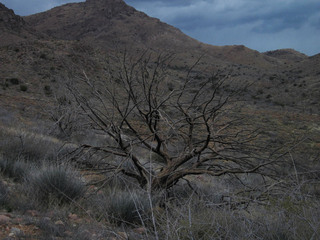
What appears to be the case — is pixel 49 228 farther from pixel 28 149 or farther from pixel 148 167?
pixel 28 149

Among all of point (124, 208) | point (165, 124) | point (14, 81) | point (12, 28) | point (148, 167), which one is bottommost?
point (148, 167)

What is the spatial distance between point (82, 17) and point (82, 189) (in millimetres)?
104589

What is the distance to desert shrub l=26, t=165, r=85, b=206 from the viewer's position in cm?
346

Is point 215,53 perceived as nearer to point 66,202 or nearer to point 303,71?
point 303,71

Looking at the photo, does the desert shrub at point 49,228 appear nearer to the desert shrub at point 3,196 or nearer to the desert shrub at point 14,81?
the desert shrub at point 3,196

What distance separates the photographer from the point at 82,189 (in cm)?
383

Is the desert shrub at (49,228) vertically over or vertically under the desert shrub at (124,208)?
over

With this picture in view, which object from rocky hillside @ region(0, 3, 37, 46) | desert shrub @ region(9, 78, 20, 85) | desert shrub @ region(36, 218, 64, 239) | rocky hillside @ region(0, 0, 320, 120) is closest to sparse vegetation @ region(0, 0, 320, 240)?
Result: desert shrub @ region(36, 218, 64, 239)

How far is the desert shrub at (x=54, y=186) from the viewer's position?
3461 mm

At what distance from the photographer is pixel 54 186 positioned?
134 inches

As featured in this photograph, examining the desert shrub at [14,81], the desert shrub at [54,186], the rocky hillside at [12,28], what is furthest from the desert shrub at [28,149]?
the rocky hillside at [12,28]

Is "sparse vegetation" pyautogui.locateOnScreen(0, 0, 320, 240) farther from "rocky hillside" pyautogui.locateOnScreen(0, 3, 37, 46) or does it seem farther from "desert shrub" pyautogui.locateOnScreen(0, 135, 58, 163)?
"rocky hillside" pyautogui.locateOnScreen(0, 3, 37, 46)

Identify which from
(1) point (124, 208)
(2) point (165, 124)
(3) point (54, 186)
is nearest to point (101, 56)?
(2) point (165, 124)

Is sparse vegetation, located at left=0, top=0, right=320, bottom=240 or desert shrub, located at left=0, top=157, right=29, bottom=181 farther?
desert shrub, located at left=0, top=157, right=29, bottom=181
